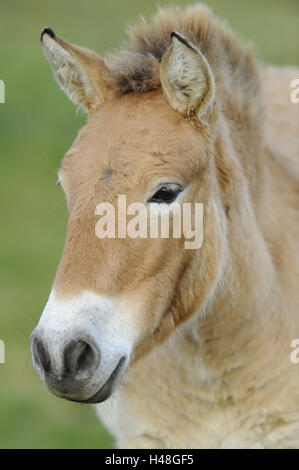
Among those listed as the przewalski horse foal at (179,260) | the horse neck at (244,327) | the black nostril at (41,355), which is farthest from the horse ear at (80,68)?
the black nostril at (41,355)

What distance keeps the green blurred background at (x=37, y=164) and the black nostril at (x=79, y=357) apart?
2.39ft

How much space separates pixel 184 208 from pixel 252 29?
16.6m

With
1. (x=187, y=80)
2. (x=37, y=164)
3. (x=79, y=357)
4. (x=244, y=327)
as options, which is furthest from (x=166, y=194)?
(x=37, y=164)

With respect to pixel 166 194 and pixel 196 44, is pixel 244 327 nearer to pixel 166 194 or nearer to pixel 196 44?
pixel 166 194

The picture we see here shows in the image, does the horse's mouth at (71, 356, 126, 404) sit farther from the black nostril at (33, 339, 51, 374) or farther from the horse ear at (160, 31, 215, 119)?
the horse ear at (160, 31, 215, 119)

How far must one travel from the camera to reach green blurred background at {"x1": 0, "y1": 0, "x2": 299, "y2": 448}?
6.69 meters

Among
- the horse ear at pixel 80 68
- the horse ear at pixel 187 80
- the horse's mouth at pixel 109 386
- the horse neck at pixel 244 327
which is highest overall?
the horse ear at pixel 80 68

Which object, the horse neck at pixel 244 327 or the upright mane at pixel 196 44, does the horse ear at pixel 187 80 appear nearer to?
the upright mane at pixel 196 44

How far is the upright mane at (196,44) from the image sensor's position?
Result: 367 centimetres

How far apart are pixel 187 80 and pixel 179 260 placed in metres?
0.83

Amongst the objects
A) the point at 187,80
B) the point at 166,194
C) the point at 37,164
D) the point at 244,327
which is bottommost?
the point at 244,327

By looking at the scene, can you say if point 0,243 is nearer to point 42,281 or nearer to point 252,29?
point 42,281

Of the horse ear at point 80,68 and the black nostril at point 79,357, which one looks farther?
the horse ear at point 80,68

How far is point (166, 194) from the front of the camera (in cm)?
334
